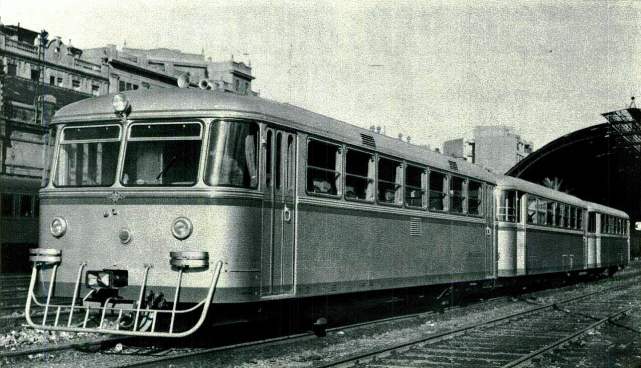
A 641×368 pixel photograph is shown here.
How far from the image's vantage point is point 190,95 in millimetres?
8070

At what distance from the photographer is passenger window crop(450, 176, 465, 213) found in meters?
13.1

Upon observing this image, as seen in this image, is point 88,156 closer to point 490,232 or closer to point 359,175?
point 359,175

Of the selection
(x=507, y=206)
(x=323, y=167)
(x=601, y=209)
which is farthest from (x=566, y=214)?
(x=323, y=167)

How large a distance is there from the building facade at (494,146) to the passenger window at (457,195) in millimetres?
64409

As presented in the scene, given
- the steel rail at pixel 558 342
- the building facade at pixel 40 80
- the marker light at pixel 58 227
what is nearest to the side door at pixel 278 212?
the marker light at pixel 58 227

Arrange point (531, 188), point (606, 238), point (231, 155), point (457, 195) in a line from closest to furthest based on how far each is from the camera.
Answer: point (231, 155)
point (457, 195)
point (531, 188)
point (606, 238)

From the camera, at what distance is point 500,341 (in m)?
10.0

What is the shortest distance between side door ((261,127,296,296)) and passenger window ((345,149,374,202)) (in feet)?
4.31

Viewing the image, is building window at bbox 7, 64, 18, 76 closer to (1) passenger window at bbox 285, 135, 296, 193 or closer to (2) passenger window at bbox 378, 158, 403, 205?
(2) passenger window at bbox 378, 158, 403, 205

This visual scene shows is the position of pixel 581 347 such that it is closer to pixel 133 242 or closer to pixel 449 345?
pixel 449 345

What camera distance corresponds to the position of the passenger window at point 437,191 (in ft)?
40.3

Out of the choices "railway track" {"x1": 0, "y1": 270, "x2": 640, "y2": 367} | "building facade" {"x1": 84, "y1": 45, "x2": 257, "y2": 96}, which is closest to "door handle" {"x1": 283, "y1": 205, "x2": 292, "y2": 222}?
"railway track" {"x1": 0, "y1": 270, "x2": 640, "y2": 367}

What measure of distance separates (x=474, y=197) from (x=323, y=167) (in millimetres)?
5840

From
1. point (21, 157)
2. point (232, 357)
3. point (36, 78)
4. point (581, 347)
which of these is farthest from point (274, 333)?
point (36, 78)
